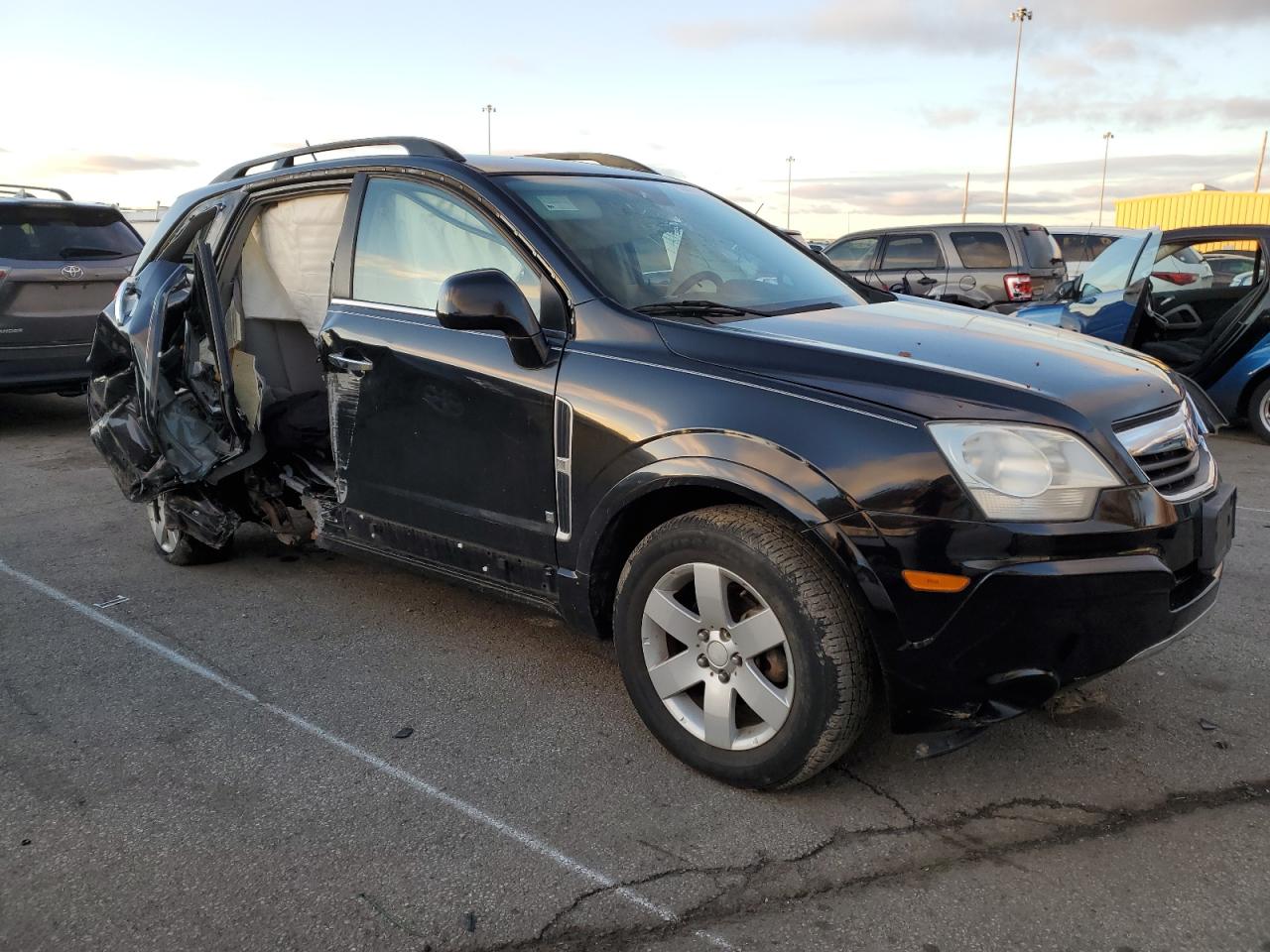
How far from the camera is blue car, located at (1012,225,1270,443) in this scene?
7.93m

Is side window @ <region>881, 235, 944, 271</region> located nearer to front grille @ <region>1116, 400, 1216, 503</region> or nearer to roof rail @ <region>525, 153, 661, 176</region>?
roof rail @ <region>525, 153, 661, 176</region>

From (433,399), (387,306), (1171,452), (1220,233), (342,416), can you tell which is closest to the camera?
(1171,452)

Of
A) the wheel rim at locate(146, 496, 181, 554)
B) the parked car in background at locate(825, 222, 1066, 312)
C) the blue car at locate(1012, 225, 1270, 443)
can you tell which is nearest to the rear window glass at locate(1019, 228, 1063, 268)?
the parked car in background at locate(825, 222, 1066, 312)

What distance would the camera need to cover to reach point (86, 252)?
8.49 m

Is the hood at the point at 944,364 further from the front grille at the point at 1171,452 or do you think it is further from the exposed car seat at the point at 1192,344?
the exposed car seat at the point at 1192,344

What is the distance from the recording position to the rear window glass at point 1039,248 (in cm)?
1163

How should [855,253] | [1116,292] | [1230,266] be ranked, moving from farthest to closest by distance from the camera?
[855,253] < [1116,292] < [1230,266]

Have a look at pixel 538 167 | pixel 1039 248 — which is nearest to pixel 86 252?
pixel 538 167

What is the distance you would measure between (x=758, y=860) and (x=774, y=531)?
2.76 feet

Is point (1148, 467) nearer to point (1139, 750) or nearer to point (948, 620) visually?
point (948, 620)

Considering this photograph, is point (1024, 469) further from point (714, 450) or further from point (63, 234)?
point (63, 234)

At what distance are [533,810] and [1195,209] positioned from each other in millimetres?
41151

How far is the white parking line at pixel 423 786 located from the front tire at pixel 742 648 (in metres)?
0.53

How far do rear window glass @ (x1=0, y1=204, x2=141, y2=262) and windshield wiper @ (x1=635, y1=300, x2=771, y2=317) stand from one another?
686 cm
